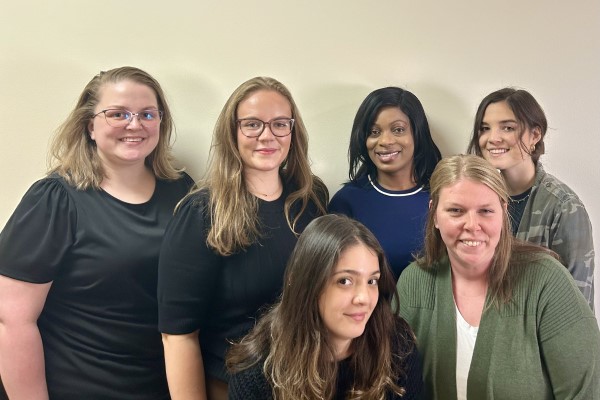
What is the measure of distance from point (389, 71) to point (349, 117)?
0.24 meters

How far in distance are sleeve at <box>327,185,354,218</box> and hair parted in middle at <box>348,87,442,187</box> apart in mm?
89

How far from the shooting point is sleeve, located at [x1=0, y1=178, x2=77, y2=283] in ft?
4.29

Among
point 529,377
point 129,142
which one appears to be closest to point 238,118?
point 129,142

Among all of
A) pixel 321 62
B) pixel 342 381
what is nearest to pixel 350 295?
pixel 342 381

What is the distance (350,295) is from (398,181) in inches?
28.6

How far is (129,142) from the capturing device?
4.61 feet

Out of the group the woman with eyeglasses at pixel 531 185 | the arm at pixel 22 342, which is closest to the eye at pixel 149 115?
the arm at pixel 22 342

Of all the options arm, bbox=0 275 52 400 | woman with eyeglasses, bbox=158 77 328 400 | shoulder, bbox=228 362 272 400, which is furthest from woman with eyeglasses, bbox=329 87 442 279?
arm, bbox=0 275 52 400

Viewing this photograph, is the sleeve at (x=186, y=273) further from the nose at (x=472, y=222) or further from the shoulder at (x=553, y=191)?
the shoulder at (x=553, y=191)

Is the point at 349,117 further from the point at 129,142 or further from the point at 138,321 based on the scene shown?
the point at 138,321

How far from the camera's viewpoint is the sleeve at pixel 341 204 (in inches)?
65.2

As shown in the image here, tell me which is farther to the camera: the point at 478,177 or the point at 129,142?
the point at 129,142

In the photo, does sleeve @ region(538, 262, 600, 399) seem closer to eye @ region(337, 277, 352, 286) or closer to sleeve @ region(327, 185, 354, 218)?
eye @ region(337, 277, 352, 286)

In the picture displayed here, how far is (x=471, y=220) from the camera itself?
1206mm
